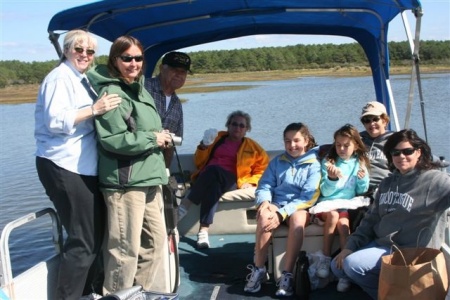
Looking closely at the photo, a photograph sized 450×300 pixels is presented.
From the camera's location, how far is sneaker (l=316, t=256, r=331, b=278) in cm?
399

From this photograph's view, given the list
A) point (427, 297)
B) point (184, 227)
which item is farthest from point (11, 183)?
point (427, 297)

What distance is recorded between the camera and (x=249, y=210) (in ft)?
17.8

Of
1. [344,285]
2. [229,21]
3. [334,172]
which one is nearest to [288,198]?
[334,172]

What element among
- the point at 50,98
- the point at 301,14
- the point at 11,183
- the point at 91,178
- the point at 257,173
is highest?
the point at 301,14

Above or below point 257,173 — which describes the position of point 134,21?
above

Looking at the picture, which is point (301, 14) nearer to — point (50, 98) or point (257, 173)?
point (257, 173)

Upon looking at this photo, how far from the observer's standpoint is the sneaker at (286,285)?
3.90 metres

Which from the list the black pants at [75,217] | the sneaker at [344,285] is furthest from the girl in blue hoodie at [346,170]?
the black pants at [75,217]

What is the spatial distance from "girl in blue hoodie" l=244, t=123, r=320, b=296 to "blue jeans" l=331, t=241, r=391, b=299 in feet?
1.93

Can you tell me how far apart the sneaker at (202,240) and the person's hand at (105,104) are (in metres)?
2.29

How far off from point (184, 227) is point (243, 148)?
981mm

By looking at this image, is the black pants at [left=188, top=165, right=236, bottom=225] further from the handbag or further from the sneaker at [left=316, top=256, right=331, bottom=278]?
the handbag

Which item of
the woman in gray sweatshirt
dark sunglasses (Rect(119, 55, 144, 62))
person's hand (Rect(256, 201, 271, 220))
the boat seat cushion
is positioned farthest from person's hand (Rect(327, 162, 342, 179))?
dark sunglasses (Rect(119, 55, 144, 62))

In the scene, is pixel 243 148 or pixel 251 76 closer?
pixel 243 148
